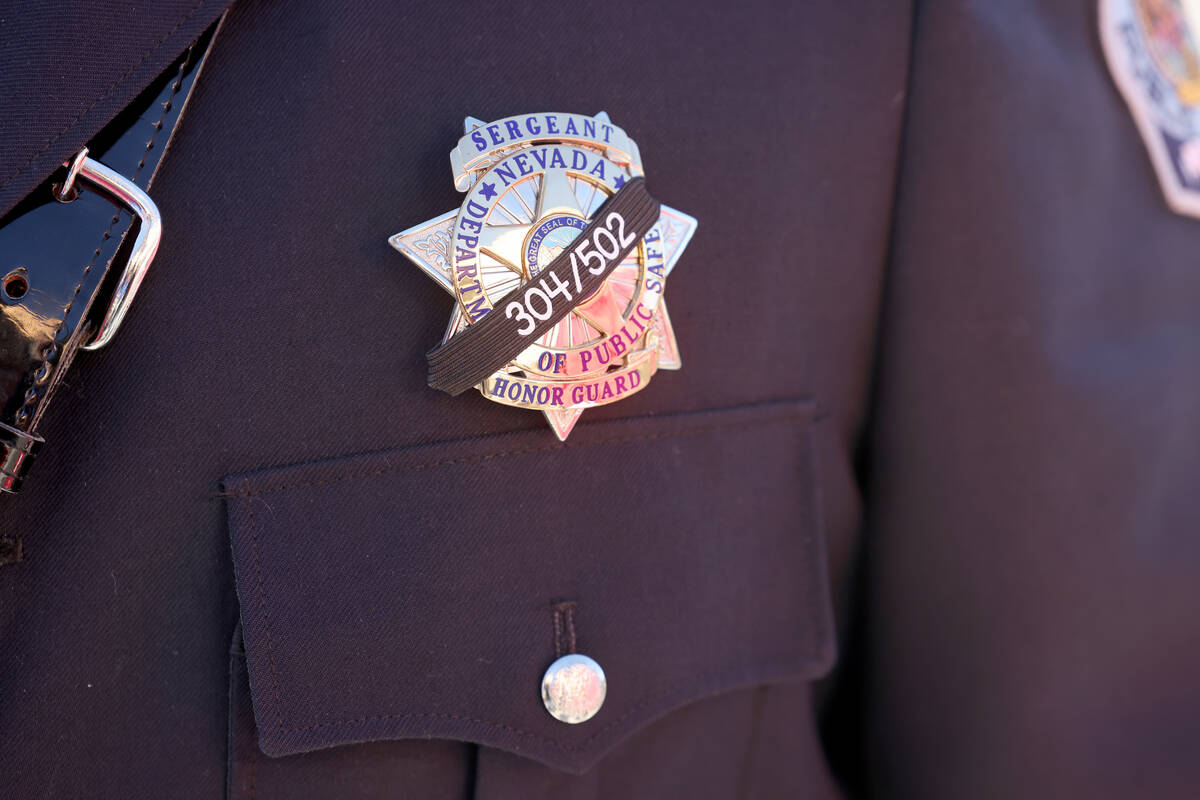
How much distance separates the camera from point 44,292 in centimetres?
51

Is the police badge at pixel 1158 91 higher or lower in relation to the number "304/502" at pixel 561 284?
higher

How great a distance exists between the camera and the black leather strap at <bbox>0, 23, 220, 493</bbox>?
1.66ft

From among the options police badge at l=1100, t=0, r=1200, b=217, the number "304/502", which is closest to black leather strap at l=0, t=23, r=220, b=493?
the number "304/502"

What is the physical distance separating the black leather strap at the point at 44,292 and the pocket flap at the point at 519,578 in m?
0.13

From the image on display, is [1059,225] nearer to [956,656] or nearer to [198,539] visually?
[956,656]

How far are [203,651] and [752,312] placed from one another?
0.52m

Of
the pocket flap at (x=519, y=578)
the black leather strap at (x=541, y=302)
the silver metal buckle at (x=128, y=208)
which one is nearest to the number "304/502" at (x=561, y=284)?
the black leather strap at (x=541, y=302)

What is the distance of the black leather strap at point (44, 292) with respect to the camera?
1.66 feet

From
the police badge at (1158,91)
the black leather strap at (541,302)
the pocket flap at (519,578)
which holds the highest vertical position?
the police badge at (1158,91)

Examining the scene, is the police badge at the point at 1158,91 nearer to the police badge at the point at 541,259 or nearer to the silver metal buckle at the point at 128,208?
the police badge at the point at 541,259

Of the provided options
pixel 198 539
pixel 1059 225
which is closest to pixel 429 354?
pixel 198 539

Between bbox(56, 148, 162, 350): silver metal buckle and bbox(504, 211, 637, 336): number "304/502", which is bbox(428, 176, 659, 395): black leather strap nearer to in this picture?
bbox(504, 211, 637, 336): number "304/502"

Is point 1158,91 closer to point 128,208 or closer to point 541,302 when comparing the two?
point 541,302

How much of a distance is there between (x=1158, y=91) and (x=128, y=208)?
95 cm
